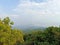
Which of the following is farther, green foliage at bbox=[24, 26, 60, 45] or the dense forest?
green foliage at bbox=[24, 26, 60, 45]

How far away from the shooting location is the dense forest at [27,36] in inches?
595

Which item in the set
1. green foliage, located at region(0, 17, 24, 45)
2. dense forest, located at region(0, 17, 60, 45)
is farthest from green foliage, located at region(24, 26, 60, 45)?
green foliage, located at region(0, 17, 24, 45)

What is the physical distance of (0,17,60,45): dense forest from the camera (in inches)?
595

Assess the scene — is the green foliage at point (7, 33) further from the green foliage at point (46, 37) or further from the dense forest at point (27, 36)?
the green foliage at point (46, 37)

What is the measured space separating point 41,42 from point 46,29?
178cm

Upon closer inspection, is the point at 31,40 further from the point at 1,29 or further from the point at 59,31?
the point at 1,29

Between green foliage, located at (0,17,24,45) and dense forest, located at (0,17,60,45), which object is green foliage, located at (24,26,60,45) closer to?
dense forest, located at (0,17,60,45)

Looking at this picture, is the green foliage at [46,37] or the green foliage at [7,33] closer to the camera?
the green foliage at [7,33]

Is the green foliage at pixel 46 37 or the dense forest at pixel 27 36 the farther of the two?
the green foliage at pixel 46 37

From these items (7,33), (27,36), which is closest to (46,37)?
(27,36)

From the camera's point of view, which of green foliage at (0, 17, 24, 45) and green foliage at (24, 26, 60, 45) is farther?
green foliage at (24, 26, 60, 45)

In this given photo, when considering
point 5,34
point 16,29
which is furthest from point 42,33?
point 5,34

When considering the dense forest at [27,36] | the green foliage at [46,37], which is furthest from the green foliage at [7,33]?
the green foliage at [46,37]

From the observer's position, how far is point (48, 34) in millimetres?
20156
